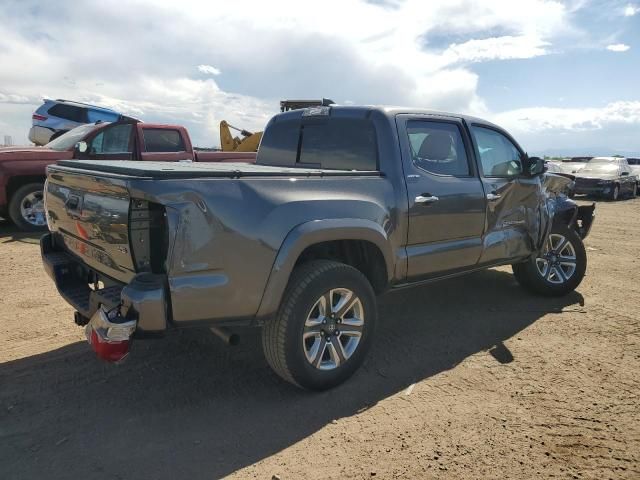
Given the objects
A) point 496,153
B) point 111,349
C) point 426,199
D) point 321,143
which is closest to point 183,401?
point 111,349

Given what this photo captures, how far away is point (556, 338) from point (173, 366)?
3.16m

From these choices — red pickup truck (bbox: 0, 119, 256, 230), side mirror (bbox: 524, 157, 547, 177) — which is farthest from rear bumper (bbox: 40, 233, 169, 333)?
red pickup truck (bbox: 0, 119, 256, 230)

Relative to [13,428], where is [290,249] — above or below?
above

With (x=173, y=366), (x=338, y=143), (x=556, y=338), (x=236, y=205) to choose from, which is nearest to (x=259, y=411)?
(x=173, y=366)

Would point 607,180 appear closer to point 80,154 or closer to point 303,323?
point 80,154

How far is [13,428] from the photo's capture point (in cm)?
274

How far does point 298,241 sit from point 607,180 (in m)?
18.8

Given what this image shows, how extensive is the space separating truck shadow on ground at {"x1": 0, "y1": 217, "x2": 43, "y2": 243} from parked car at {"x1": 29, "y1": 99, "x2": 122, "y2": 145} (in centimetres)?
687

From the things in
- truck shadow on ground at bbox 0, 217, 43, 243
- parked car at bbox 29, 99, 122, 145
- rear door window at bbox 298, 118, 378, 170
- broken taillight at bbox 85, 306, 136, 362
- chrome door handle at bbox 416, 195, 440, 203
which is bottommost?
Result: truck shadow on ground at bbox 0, 217, 43, 243

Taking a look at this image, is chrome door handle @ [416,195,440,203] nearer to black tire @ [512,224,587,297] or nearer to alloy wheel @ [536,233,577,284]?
black tire @ [512,224,587,297]

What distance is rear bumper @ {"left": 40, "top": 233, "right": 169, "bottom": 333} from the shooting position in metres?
2.41

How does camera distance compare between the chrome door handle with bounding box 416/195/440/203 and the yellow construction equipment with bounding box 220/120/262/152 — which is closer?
the chrome door handle with bounding box 416/195/440/203

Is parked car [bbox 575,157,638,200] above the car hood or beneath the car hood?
beneath

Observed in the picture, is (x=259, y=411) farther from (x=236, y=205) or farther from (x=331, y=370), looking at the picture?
(x=236, y=205)
